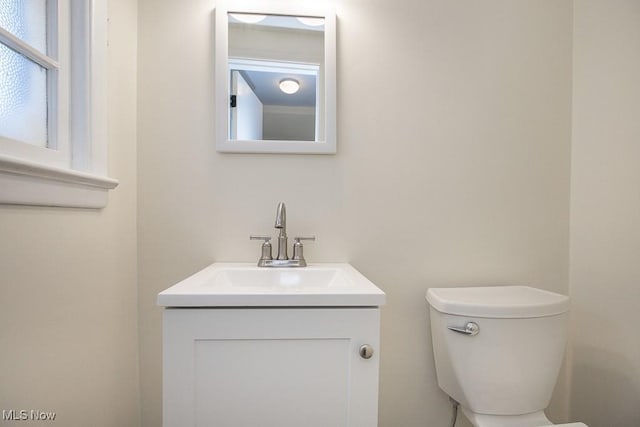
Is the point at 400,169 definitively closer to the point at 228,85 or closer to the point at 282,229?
the point at 282,229

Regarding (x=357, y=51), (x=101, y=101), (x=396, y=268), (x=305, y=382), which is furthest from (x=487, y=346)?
(x=101, y=101)

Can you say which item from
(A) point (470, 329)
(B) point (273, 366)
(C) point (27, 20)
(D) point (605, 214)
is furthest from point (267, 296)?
(D) point (605, 214)

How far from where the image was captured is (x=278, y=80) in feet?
3.65

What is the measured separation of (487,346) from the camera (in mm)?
900

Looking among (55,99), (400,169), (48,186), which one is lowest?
(48,186)

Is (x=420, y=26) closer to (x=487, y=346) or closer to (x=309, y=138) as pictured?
(x=309, y=138)

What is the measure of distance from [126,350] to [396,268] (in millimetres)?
968

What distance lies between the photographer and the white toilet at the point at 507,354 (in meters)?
0.90

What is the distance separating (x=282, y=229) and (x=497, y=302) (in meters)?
0.72

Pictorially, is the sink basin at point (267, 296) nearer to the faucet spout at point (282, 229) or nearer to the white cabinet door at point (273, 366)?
the white cabinet door at point (273, 366)

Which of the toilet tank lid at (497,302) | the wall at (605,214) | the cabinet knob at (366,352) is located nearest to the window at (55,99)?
the cabinet knob at (366,352)

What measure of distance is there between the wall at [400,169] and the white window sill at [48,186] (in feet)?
0.89

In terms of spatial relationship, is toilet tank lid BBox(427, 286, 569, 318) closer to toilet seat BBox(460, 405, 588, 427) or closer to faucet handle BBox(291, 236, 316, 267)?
toilet seat BBox(460, 405, 588, 427)

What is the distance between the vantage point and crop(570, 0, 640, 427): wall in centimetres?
100
